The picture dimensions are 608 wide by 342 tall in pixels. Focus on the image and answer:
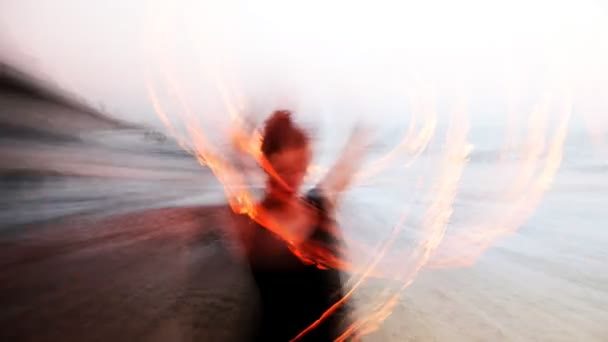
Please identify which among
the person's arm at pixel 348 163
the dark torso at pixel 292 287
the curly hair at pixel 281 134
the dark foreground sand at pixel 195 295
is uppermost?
the curly hair at pixel 281 134

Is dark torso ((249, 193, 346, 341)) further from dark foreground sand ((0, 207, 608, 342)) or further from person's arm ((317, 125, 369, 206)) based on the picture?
dark foreground sand ((0, 207, 608, 342))

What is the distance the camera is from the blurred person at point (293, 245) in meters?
1.34

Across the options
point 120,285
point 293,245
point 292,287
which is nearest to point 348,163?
point 293,245

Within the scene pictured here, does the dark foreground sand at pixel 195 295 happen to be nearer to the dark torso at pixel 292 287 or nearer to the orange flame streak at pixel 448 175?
the orange flame streak at pixel 448 175

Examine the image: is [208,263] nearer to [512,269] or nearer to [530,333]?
[530,333]

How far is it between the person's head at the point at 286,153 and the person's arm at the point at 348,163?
0.16 m

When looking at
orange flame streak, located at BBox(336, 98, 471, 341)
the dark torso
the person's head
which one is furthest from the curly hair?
orange flame streak, located at BBox(336, 98, 471, 341)

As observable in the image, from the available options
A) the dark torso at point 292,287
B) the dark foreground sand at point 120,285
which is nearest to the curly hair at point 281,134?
the dark torso at point 292,287

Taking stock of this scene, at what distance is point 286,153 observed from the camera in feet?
4.61

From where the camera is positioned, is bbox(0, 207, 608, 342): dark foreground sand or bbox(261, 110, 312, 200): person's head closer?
bbox(261, 110, 312, 200): person's head

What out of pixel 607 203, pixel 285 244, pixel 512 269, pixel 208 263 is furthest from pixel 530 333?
pixel 607 203

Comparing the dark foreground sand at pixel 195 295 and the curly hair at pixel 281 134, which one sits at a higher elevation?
the curly hair at pixel 281 134

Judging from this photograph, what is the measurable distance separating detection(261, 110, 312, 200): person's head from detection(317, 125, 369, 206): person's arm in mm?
163

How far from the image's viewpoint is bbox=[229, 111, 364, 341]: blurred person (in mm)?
1338
